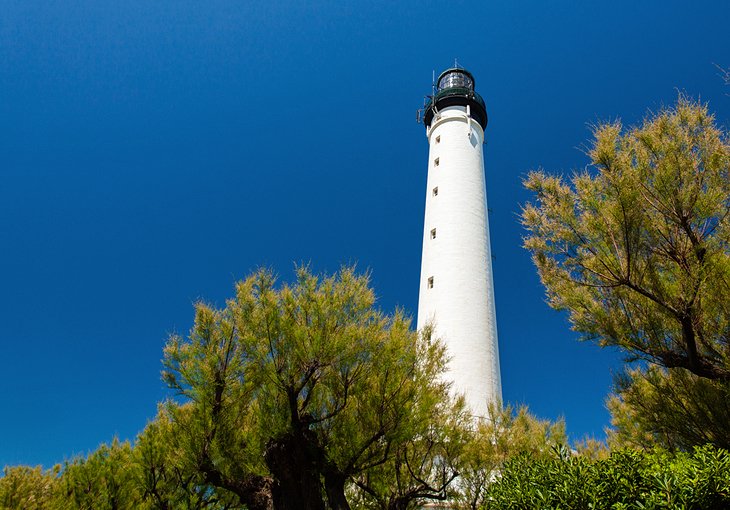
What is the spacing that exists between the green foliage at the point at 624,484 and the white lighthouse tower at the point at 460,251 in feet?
24.2

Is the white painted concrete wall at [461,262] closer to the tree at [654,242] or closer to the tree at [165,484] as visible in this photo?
the tree at [654,242]

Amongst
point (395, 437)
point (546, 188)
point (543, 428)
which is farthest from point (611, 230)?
point (543, 428)

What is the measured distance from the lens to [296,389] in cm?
741

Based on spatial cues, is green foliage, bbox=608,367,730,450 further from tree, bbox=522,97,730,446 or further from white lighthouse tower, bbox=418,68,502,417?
white lighthouse tower, bbox=418,68,502,417

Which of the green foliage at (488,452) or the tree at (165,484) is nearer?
the green foliage at (488,452)

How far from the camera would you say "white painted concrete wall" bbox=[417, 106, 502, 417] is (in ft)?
47.4

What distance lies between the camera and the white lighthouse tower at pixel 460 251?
47.6 ft

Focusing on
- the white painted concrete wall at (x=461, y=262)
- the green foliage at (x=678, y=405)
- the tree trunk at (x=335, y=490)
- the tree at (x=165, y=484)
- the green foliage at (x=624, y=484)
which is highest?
the white painted concrete wall at (x=461, y=262)

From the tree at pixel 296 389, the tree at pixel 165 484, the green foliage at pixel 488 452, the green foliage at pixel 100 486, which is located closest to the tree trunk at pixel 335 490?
the tree at pixel 296 389

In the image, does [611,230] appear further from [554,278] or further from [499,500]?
[499,500]

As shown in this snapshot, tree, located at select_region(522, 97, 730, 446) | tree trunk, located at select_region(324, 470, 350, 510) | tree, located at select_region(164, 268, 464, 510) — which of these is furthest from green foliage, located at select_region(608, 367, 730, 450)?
tree trunk, located at select_region(324, 470, 350, 510)

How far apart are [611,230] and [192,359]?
744 cm

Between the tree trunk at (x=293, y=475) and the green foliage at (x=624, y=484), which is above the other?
the tree trunk at (x=293, y=475)

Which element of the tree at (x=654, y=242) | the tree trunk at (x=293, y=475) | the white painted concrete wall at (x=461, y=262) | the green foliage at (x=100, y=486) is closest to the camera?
the tree at (x=654, y=242)
